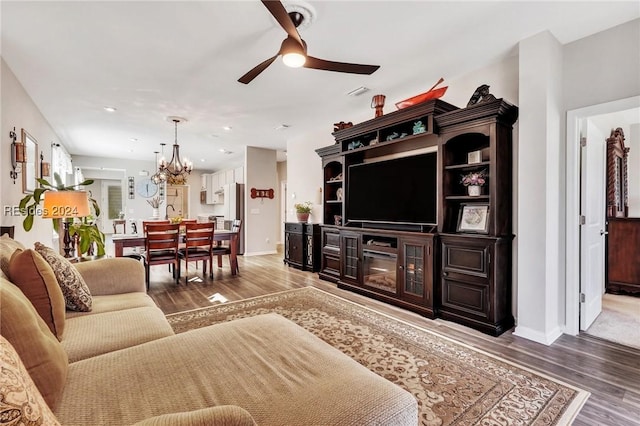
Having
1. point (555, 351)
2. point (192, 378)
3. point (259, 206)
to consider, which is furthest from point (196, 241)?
point (555, 351)

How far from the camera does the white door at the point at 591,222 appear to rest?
2824 millimetres

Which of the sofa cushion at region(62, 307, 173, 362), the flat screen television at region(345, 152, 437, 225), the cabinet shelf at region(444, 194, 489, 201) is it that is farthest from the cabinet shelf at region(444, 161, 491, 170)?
the sofa cushion at region(62, 307, 173, 362)

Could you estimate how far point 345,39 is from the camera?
2.77m

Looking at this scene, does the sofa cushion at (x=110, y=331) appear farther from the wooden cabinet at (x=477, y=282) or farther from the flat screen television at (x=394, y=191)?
the flat screen television at (x=394, y=191)

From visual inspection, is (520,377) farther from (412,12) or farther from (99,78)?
(99,78)

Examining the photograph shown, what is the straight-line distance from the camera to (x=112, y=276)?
241 centimetres

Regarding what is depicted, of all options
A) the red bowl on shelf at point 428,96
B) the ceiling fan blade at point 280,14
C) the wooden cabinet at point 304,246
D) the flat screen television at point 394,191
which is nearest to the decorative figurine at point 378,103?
the red bowl on shelf at point 428,96

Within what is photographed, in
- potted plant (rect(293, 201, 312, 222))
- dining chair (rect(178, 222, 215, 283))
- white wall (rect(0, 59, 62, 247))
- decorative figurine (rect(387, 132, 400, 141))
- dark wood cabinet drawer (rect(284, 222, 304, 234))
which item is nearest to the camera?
white wall (rect(0, 59, 62, 247))

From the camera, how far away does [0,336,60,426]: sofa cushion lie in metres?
0.58

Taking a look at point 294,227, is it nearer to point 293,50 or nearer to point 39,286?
point 293,50

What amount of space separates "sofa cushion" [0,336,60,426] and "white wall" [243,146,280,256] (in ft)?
22.0

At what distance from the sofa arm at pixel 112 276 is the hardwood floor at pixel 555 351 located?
3.46 ft

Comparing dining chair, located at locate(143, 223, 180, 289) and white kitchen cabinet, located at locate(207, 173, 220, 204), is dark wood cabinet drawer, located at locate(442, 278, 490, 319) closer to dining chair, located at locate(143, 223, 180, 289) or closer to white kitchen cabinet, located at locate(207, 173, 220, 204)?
dining chair, located at locate(143, 223, 180, 289)

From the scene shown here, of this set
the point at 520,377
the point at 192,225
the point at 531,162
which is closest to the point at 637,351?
the point at 520,377
